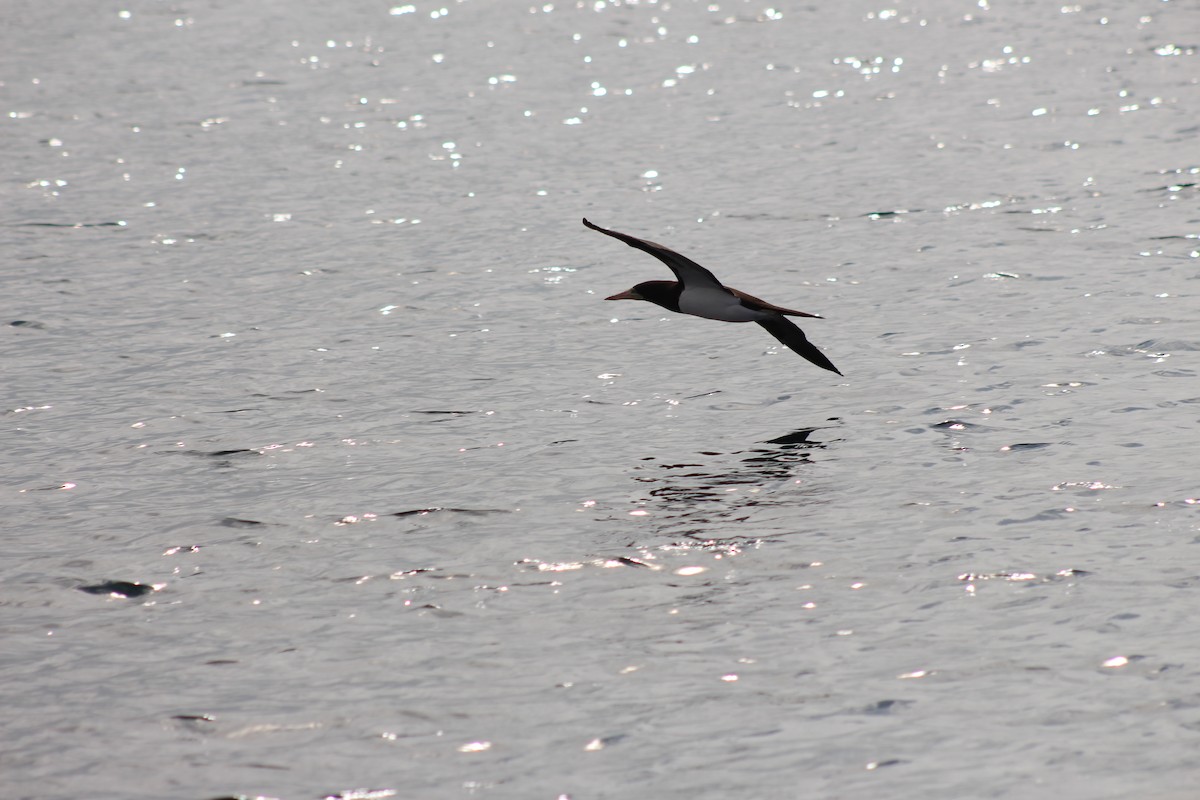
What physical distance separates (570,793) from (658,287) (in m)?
8.82

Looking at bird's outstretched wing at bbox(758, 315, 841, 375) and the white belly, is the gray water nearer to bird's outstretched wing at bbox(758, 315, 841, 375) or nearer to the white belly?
bird's outstretched wing at bbox(758, 315, 841, 375)

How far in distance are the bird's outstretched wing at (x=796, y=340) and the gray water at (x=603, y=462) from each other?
1.96 feet

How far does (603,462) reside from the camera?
56.9ft

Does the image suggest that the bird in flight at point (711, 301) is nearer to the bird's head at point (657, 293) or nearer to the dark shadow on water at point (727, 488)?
the bird's head at point (657, 293)

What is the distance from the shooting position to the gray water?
37.8 feet

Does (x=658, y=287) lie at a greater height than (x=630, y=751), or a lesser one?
greater

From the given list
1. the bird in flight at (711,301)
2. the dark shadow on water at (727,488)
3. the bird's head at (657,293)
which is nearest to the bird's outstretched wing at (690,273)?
the bird in flight at (711,301)

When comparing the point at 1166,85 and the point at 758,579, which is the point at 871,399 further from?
the point at 1166,85

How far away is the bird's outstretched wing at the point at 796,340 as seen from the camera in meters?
18.6

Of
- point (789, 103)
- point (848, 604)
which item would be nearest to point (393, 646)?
point (848, 604)

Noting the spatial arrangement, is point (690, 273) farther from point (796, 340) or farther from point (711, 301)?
point (796, 340)

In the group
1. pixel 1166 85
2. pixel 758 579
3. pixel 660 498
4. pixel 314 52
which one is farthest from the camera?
pixel 314 52

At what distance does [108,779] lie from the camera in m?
11.0

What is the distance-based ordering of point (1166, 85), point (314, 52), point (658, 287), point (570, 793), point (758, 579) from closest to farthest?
point (570, 793) < point (758, 579) < point (658, 287) < point (1166, 85) < point (314, 52)
